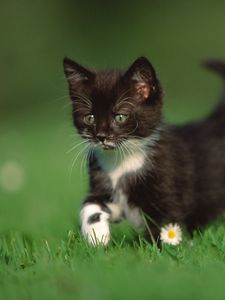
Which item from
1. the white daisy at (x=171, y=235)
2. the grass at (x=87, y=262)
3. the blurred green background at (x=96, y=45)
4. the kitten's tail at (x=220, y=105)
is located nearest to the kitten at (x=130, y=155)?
the white daisy at (x=171, y=235)

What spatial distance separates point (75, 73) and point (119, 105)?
1.75 ft

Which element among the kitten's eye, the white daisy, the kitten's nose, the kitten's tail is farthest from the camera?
the kitten's tail

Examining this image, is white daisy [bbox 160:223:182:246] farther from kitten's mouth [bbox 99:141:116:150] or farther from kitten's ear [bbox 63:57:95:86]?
kitten's ear [bbox 63:57:95:86]

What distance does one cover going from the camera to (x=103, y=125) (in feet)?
19.0

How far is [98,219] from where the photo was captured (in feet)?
19.3

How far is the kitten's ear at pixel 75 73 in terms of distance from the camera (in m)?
Result: 6.07

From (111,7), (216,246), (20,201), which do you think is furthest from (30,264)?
(111,7)

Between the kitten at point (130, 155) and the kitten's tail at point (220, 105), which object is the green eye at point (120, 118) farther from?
the kitten's tail at point (220, 105)

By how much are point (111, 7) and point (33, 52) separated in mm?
3848

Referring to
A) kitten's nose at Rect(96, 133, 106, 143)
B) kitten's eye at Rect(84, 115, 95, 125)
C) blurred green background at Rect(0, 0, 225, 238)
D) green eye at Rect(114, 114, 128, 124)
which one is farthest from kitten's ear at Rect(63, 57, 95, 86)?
blurred green background at Rect(0, 0, 225, 238)

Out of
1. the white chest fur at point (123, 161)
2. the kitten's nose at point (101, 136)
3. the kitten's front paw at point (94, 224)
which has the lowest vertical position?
the kitten's front paw at point (94, 224)

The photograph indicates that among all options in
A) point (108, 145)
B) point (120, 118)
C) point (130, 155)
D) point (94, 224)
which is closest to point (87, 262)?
point (94, 224)

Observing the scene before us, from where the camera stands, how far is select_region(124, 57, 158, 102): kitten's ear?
5766 millimetres

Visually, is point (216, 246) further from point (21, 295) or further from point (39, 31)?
point (39, 31)
